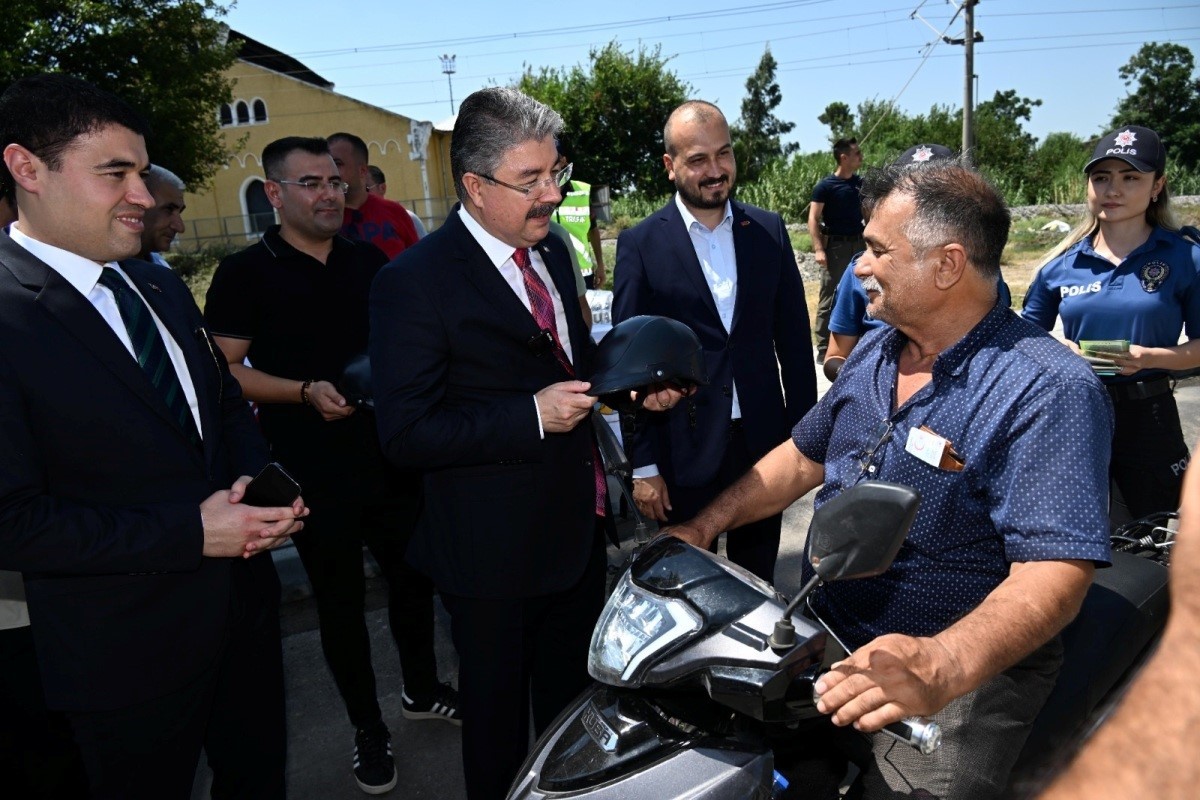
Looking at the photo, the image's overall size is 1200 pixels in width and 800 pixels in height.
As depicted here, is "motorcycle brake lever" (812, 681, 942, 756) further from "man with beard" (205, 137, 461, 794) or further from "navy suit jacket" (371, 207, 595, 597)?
"man with beard" (205, 137, 461, 794)

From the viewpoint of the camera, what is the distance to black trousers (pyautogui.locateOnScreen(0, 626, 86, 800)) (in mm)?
2279

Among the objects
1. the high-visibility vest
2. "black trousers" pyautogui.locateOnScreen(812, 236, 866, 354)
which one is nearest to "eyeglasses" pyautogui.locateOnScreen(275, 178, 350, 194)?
the high-visibility vest

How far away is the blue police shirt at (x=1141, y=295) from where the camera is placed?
10.8 feet

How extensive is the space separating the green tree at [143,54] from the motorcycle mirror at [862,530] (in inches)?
919

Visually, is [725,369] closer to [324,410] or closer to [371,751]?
[324,410]

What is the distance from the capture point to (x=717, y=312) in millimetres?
3334

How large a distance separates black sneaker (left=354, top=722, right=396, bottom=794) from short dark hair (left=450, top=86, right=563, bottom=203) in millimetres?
2014

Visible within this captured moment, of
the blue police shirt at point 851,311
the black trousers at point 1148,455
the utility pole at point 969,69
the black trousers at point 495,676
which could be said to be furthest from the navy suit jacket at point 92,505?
the utility pole at point 969,69

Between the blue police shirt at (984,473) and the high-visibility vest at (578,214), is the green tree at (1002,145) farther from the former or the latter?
the blue police shirt at (984,473)

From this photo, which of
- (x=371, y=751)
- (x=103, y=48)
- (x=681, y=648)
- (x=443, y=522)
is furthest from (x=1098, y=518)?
(x=103, y=48)

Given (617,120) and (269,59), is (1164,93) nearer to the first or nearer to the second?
(617,120)

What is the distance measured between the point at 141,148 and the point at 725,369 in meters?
2.10

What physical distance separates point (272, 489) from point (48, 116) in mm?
947

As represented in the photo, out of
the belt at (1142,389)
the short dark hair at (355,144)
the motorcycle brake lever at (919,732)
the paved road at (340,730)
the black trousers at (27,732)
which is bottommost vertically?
the paved road at (340,730)
